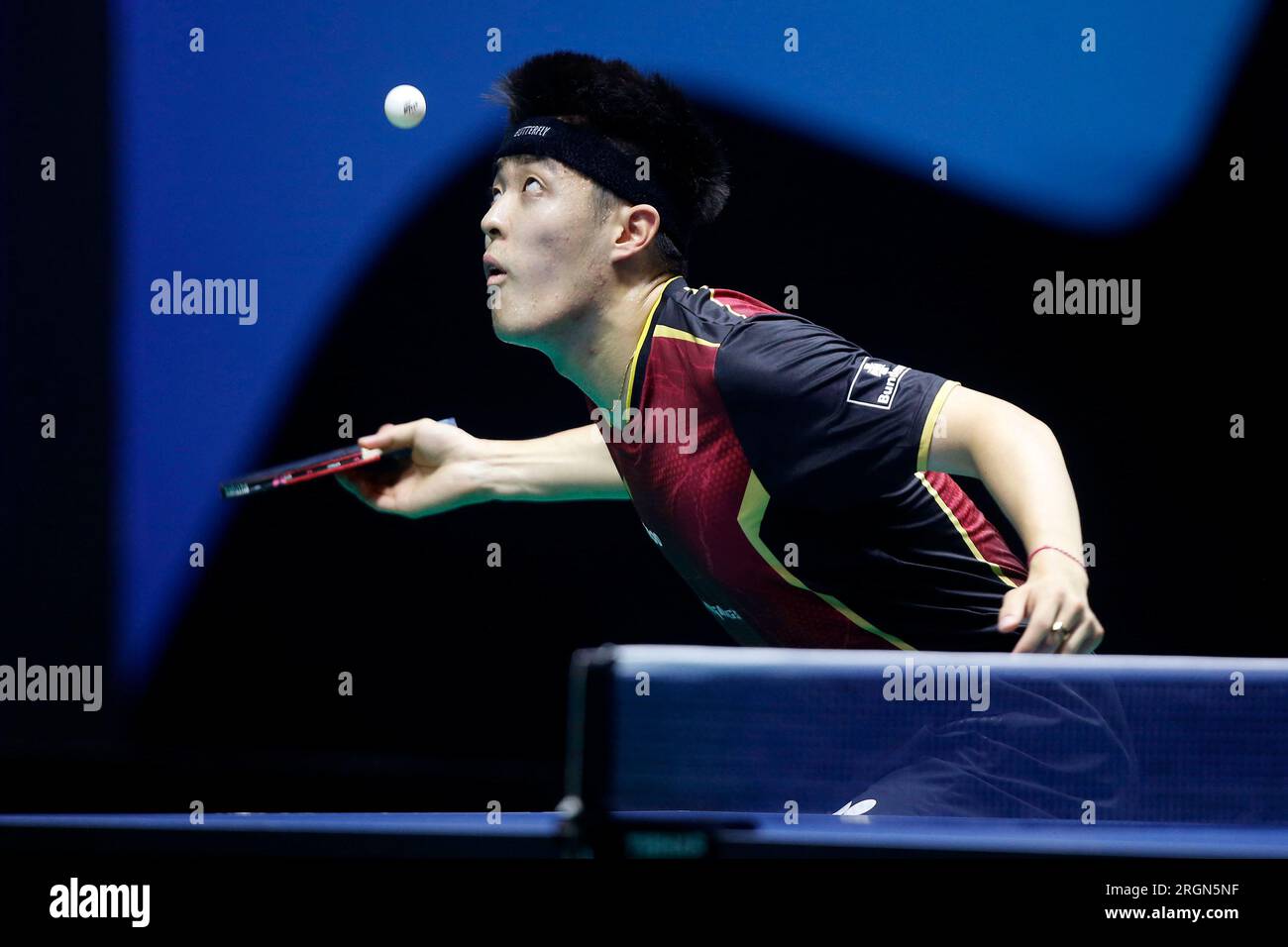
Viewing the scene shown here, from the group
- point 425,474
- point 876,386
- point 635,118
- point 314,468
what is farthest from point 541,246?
point 876,386

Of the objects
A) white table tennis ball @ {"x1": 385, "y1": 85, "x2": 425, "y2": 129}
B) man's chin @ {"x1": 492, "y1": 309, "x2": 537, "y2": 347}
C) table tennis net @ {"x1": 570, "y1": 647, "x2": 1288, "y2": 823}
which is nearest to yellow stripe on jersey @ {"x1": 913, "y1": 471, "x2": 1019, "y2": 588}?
table tennis net @ {"x1": 570, "y1": 647, "x2": 1288, "y2": 823}

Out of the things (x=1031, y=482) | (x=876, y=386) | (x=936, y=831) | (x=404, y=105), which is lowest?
(x=936, y=831)

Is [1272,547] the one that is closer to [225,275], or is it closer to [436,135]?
[436,135]

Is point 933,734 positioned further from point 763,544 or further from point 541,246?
point 541,246

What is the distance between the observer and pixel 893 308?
175 inches

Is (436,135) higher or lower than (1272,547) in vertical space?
higher

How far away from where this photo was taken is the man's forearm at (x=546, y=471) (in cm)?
425

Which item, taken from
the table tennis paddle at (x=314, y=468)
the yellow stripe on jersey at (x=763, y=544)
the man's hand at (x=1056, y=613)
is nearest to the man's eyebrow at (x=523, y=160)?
the table tennis paddle at (x=314, y=468)

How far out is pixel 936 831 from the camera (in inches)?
106

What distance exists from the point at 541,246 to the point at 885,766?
1.87 metres

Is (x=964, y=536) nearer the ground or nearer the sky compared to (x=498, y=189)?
nearer the ground

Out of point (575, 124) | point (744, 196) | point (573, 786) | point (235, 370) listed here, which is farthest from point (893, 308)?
point (573, 786)

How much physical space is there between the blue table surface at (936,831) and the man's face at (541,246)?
5.07 ft
